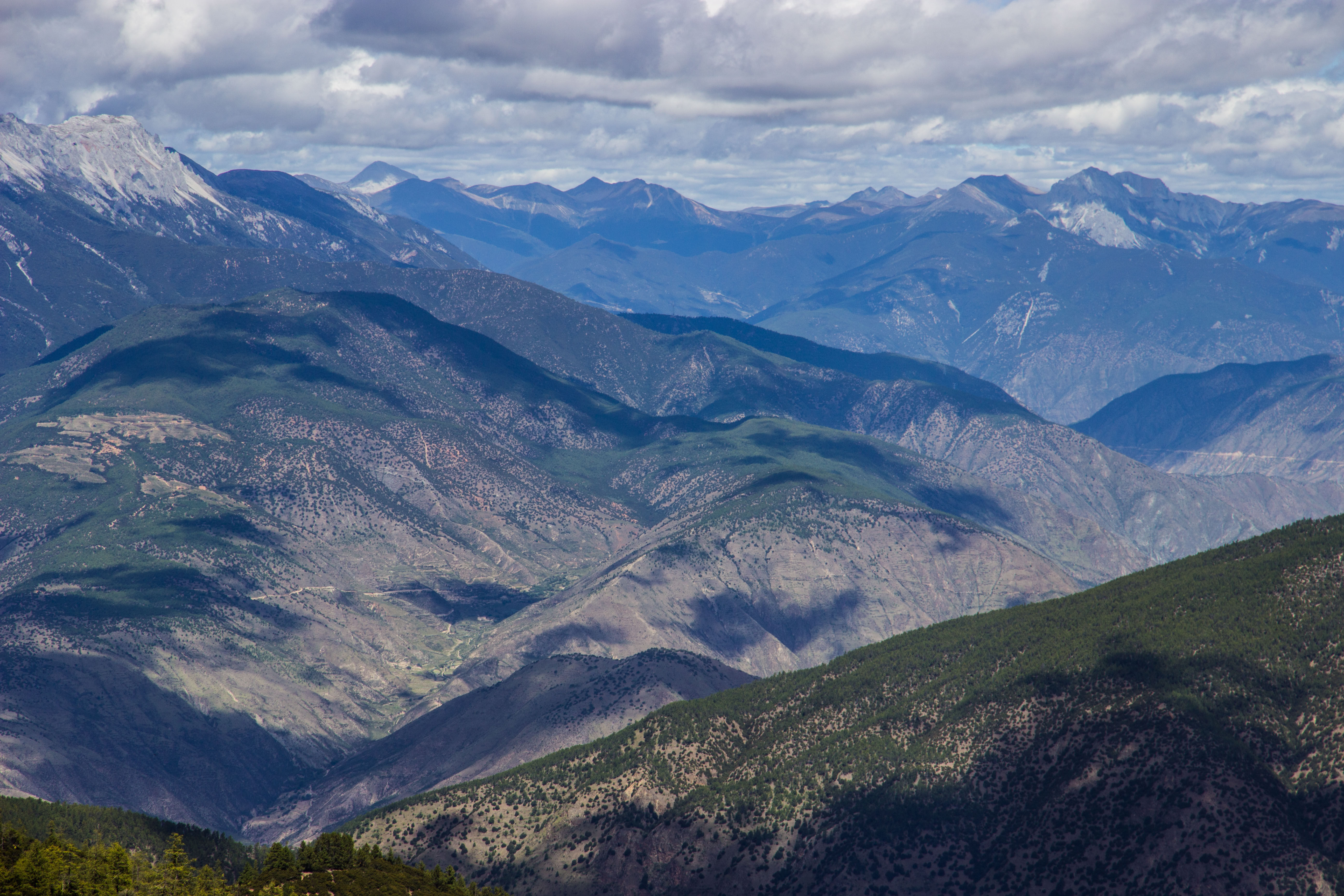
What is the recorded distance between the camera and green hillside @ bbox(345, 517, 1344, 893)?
128m

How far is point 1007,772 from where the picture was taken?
144750mm

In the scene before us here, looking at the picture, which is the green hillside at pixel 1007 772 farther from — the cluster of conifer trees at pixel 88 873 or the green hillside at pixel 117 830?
the cluster of conifer trees at pixel 88 873

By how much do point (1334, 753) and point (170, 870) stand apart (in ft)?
366

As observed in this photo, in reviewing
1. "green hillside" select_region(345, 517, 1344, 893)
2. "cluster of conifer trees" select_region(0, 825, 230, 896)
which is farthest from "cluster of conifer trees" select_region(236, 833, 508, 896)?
"green hillside" select_region(345, 517, 1344, 893)

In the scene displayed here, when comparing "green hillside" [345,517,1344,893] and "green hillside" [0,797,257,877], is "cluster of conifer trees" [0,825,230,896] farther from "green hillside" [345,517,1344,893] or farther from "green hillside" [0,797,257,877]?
"green hillside" [345,517,1344,893]

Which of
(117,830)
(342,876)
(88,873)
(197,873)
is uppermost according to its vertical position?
(88,873)

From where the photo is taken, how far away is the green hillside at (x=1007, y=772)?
128 m

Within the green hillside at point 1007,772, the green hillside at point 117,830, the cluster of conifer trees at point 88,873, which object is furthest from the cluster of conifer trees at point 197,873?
the green hillside at point 1007,772

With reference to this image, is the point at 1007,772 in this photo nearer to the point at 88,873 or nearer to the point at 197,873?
the point at 197,873

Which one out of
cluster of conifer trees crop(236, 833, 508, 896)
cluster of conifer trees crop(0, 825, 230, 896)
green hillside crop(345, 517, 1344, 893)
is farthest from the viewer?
green hillside crop(345, 517, 1344, 893)

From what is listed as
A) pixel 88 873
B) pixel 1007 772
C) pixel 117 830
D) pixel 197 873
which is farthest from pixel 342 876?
pixel 1007 772

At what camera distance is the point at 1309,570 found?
487ft

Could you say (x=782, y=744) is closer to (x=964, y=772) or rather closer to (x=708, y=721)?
(x=708, y=721)

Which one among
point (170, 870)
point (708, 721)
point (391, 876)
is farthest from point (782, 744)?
point (170, 870)
